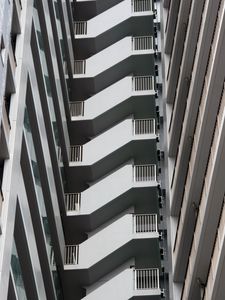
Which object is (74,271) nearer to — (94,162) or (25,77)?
(94,162)

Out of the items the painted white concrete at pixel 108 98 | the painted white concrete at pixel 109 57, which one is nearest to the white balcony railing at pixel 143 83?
the painted white concrete at pixel 108 98

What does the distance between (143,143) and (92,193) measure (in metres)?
3.44

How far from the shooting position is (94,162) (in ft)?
142

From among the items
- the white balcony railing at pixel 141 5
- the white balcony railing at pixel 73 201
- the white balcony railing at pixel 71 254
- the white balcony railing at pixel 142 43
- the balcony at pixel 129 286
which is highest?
the white balcony railing at pixel 141 5

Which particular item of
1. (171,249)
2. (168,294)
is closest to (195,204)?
(171,249)

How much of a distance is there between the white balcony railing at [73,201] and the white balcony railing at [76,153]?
192cm

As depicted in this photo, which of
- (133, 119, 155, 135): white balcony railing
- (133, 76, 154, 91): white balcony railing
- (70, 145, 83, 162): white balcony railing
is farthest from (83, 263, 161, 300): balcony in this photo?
(133, 76, 154, 91): white balcony railing

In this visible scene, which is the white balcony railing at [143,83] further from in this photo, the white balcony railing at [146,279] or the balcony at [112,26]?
the white balcony railing at [146,279]

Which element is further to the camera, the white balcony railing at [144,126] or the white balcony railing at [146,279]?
the white balcony railing at [144,126]

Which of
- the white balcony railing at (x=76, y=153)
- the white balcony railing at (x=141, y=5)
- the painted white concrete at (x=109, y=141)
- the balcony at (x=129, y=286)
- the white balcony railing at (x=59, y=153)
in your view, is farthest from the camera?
the white balcony railing at (x=141, y=5)

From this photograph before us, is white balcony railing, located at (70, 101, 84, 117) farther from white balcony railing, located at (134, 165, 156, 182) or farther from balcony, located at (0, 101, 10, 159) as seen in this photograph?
balcony, located at (0, 101, 10, 159)

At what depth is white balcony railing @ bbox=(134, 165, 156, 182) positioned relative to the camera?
43.2 m

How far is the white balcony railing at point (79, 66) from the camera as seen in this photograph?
47.5m

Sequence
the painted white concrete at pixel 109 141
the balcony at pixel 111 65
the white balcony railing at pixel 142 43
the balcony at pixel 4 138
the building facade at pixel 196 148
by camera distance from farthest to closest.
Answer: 1. the white balcony railing at pixel 142 43
2. the balcony at pixel 111 65
3. the painted white concrete at pixel 109 141
4. the building facade at pixel 196 148
5. the balcony at pixel 4 138
